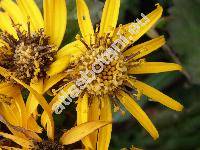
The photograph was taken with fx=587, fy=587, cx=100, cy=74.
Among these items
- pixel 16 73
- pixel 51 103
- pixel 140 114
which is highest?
pixel 16 73

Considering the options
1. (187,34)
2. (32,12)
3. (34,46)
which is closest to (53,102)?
(34,46)

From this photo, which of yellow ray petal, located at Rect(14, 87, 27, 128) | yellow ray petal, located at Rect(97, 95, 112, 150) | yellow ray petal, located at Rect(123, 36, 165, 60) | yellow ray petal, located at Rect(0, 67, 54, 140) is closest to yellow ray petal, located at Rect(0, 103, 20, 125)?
yellow ray petal, located at Rect(14, 87, 27, 128)

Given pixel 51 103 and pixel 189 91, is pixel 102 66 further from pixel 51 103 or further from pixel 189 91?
pixel 189 91

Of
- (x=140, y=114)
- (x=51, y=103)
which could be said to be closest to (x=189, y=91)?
(x=140, y=114)

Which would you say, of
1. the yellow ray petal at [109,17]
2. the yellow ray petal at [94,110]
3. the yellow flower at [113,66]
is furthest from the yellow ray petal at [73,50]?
the yellow ray petal at [94,110]

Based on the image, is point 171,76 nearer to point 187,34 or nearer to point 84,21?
point 187,34

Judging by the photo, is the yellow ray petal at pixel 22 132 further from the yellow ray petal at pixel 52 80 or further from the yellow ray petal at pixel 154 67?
the yellow ray petal at pixel 154 67
